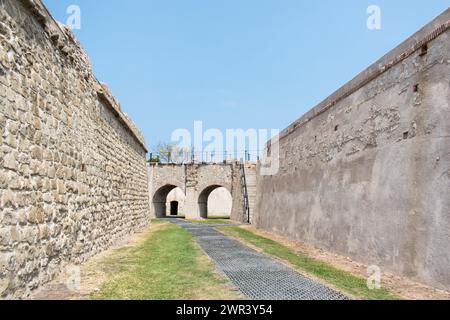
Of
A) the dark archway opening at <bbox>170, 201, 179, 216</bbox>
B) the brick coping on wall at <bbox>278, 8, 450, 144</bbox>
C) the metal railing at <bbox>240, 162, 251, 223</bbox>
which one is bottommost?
the dark archway opening at <bbox>170, 201, 179, 216</bbox>

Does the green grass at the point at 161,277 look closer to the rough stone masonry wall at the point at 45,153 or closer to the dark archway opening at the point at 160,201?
the rough stone masonry wall at the point at 45,153

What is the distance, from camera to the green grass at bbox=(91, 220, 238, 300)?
465cm

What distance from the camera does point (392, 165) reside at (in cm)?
679

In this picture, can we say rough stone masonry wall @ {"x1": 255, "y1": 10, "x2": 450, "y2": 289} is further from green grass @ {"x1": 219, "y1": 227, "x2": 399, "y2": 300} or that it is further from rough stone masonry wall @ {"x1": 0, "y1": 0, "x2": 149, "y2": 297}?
rough stone masonry wall @ {"x1": 0, "y1": 0, "x2": 149, "y2": 297}

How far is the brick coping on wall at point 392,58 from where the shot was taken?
5898 millimetres

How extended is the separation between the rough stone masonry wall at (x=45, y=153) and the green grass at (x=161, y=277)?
89 cm

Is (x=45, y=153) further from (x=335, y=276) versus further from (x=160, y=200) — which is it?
(x=160, y=200)

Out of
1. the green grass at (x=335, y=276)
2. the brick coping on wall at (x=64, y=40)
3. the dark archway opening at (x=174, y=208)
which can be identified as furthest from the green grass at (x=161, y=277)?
the dark archway opening at (x=174, y=208)

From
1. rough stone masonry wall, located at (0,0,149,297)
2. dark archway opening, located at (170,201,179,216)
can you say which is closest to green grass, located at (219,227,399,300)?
rough stone masonry wall, located at (0,0,149,297)

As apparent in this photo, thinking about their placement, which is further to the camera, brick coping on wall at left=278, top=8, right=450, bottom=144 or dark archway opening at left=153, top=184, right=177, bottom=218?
dark archway opening at left=153, top=184, right=177, bottom=218

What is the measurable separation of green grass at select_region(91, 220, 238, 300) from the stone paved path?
0.88ft

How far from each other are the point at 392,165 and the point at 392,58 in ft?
6.89

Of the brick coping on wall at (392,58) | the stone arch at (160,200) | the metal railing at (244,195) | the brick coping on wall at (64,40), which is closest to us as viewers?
the brick coping on wall at (64,40)

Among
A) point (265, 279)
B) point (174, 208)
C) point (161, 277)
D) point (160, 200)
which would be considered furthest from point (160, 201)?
point (265, 279)
